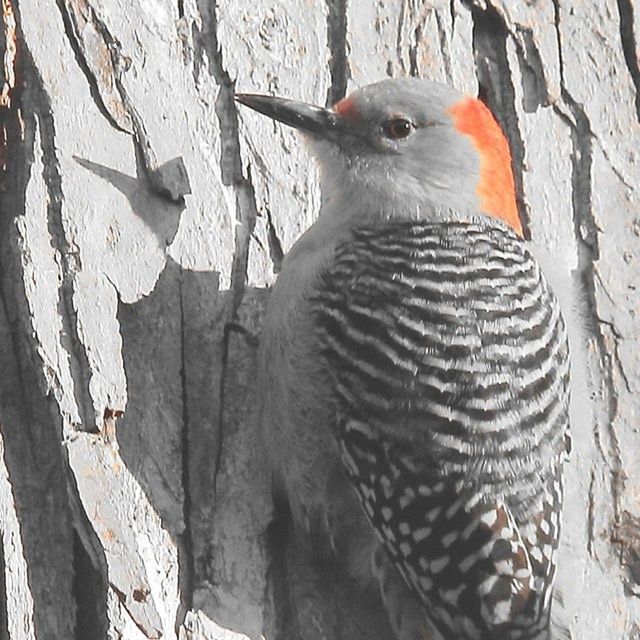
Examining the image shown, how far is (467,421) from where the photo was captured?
11.0ft

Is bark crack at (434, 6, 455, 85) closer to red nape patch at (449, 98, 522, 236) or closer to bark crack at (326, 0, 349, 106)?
red nape patch at (449, 98, 522, 236)

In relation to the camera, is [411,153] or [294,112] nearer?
[294,112]

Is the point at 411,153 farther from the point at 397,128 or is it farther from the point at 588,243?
the point at 588,243

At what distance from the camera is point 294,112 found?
3867 millimetres

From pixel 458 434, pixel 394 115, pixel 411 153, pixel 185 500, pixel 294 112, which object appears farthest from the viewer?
pixel 411 153

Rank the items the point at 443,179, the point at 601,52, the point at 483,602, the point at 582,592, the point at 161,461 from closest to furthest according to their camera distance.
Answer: the point at 483,602
the point at 161,461
the point at 582,592
the point at 443,179
the point at 601,52

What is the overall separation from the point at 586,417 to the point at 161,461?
3.80ft

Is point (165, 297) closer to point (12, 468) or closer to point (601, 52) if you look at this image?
point (12, 468)

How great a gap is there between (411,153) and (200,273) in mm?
719

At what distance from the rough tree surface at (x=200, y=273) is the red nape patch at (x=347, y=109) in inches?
6.5

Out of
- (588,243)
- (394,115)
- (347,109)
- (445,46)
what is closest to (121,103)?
(347,109)

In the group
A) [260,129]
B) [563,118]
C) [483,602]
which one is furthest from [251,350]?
[563,118]

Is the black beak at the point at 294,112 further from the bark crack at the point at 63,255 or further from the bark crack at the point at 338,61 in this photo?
the bark crack at the point at 63,255

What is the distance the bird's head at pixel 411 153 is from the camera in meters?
3.95
